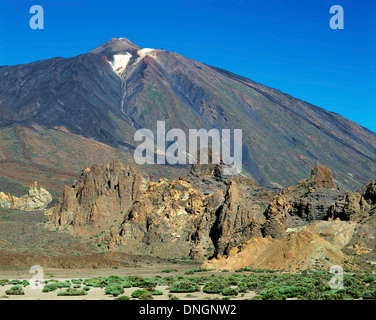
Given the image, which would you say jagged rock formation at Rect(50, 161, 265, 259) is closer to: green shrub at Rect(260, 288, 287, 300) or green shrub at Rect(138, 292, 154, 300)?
green shrub at Rect(260, 288, 287, 300)

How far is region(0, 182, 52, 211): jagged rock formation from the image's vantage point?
133m

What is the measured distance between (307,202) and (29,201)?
272ft

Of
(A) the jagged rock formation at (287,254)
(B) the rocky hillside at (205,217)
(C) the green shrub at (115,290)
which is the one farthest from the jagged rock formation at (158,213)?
(C) the green shrub at (115,290)

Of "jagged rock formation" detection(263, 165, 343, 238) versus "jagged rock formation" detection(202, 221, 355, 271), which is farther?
"jagged rock formation" detection(263, 165, 343, 238)

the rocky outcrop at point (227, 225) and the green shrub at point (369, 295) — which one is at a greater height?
the rocky outcrop at point (227, 225)

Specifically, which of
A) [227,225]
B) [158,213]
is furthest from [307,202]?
[158,213]

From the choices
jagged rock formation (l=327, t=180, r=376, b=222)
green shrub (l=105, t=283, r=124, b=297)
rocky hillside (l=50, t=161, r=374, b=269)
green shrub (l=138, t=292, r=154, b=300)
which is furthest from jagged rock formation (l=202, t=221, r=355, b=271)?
green shrub (l=138, t=292, r=154, b=300)

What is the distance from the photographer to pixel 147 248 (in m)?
80.5

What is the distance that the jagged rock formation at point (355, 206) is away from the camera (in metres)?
76.2

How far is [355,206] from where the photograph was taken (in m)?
77.4

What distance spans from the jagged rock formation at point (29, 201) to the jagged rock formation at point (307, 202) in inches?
2893

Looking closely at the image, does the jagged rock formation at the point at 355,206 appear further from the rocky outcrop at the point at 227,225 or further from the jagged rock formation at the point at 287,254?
the rocky outcrop at the point at 227,225

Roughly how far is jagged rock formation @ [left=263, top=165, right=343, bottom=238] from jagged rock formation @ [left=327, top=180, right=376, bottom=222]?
14.9 feet
